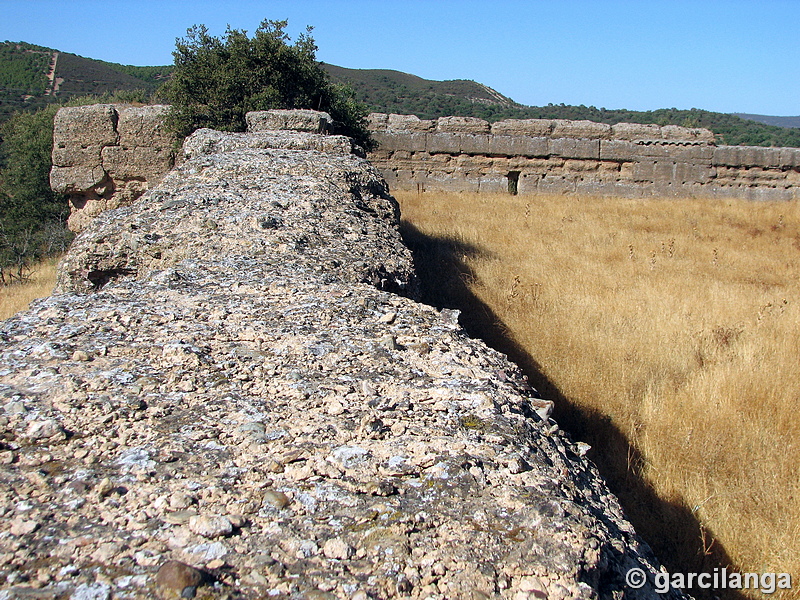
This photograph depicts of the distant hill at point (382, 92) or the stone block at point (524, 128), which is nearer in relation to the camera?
the stone block at point (524, 128)

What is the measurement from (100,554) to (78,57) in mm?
49153

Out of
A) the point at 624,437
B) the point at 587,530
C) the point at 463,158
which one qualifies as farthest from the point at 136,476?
the point at 463,158

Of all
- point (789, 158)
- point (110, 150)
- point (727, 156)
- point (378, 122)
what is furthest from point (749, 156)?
point (110, 150)

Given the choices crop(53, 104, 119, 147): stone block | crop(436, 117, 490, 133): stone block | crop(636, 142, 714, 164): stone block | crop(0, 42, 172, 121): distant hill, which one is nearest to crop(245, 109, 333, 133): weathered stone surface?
crop(53, 104, 119, 147): stone block

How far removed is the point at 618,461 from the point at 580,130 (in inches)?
391

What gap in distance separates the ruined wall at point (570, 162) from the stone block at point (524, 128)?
20 millimetres

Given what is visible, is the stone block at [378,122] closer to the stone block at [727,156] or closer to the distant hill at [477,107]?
the stone block at [727,156]

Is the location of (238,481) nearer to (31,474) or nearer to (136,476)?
(136,476)

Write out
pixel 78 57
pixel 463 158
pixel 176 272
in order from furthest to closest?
pixel 78 57
pixel 463 158
pixel 176 272

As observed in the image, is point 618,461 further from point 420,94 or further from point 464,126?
point 420,94

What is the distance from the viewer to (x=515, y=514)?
1.66 m

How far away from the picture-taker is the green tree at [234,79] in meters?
8.07

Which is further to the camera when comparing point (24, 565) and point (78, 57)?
point (78, 57)

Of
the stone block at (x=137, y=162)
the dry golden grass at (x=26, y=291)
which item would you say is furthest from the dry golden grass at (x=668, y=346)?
the dry golden grass at (x=26, y=291)
